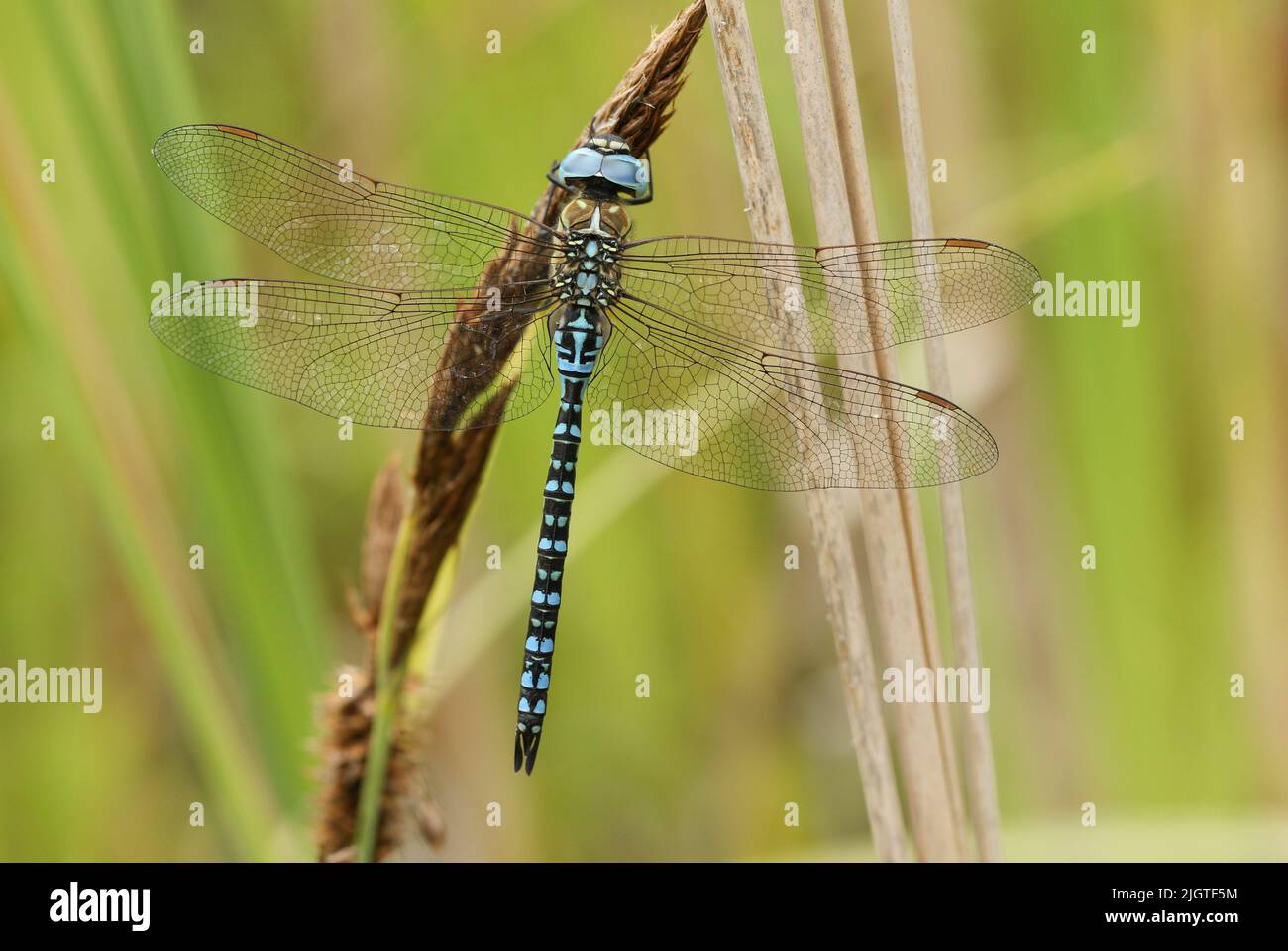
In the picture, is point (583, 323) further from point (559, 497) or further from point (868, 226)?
point (868, 226)

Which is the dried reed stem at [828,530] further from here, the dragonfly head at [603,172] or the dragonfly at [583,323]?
the dragonfly head at [603,172]

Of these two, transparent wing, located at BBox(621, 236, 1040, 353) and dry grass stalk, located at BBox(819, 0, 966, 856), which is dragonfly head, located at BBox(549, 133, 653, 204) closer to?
transparent wing, located at BBox(621, 236, 1040, 353)

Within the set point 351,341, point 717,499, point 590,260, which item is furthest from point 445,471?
point 717,499

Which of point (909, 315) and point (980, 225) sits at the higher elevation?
point (980, 225)

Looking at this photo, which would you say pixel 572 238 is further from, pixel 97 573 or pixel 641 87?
pixel 97 573

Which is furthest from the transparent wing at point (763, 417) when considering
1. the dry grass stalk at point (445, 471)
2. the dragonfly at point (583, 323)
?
the dry grass stalk at point (445, 471)

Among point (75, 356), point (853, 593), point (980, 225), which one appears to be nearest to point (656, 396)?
point (853, 593)
